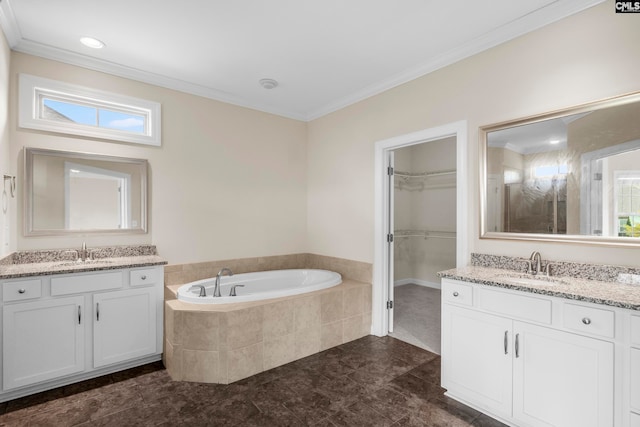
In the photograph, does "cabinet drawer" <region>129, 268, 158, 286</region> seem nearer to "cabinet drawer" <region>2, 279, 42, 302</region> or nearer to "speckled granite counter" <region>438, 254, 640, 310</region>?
"cabinet drawer" <region>2, 279, 42, 302</region>

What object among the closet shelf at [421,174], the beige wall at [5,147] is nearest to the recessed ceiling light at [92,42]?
the beige wall at [5,147]

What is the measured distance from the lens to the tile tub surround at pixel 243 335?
2.41 metres

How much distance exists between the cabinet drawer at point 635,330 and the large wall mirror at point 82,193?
3.62m

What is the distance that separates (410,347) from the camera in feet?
10.0

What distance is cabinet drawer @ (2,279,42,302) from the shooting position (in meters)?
2.16

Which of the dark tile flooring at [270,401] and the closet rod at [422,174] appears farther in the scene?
the closet rod at [422,174]

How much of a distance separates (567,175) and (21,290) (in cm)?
388

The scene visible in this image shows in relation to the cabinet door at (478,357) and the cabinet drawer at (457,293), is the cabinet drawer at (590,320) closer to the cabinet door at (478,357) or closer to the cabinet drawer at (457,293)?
the cabinet door at (478,357)

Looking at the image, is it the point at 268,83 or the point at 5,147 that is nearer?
the point at 5,147

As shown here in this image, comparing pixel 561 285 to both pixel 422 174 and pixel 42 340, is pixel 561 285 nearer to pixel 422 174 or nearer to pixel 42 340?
pixel 42 340

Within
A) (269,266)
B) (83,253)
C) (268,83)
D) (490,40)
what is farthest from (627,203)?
(83,253)

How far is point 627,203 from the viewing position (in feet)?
6.06

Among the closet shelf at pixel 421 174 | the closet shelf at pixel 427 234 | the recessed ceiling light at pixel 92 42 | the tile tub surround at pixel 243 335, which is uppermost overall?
the recessed ceiling light at pixel 92 42

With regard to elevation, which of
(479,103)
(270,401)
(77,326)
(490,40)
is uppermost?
(490,40)
